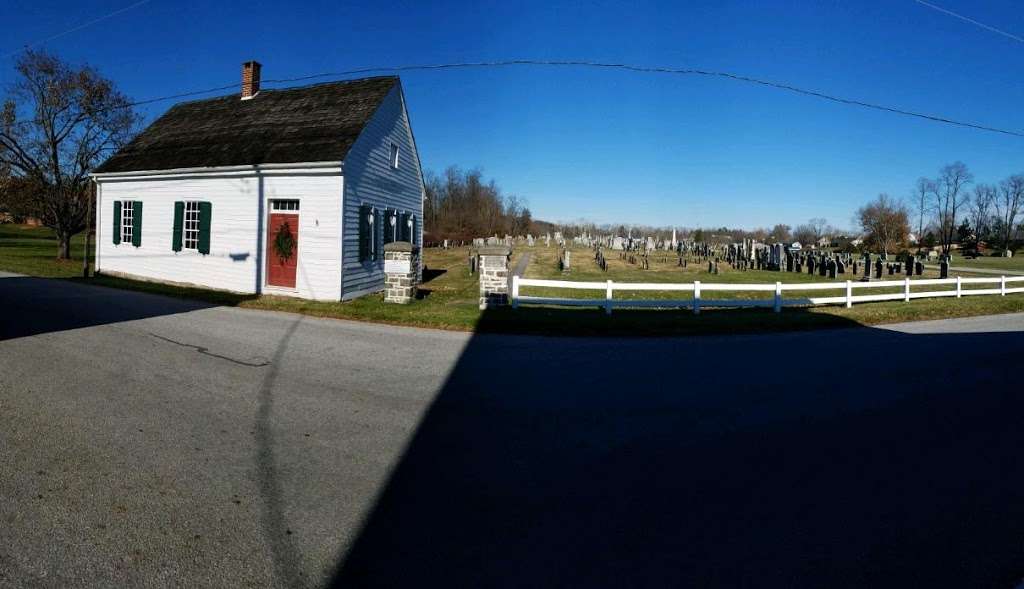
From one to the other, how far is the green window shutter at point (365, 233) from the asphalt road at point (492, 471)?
8.03 meters

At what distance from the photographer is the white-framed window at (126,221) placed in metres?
18.3

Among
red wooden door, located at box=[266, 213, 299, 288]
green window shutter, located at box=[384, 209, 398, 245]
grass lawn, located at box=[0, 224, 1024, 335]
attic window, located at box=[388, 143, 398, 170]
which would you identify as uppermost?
attic window, located at box=[388, 143, 398, 170]

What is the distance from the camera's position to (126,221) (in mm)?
18547

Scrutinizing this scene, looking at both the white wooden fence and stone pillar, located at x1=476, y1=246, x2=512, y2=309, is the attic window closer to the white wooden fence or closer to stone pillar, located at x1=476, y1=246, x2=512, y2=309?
the white wooden fence

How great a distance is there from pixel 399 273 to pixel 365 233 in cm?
297

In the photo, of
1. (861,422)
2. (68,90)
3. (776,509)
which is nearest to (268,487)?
(776,509)

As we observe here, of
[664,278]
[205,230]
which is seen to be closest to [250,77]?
[205,230]

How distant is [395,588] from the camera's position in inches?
104

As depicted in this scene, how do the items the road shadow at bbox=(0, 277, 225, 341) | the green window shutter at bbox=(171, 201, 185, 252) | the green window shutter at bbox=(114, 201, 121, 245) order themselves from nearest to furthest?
the road shadow at bbox=(0, 277, 225, 341) → the green window shutter at bbox=(171, 201, 185, 252) → the green window shutter at bbox=(114, 201, 121, 245)

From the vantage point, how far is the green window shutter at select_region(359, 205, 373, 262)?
51.9ft

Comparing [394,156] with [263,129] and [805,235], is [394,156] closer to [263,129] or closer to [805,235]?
[263,129]

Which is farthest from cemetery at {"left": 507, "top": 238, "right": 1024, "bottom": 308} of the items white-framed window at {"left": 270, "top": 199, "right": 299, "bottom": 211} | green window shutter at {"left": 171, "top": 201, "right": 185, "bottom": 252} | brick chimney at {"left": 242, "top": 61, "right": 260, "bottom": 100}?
brick chimney at {"left": 242, "top": 61, "right": 260, "bottom": 100}

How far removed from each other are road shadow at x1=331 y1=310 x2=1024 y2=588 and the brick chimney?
17260 millimetres

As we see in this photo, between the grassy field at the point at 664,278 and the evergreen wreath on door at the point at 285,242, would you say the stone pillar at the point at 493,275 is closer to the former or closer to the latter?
the evergreen wreath on door at the point at 285,242
